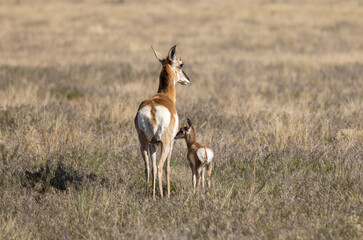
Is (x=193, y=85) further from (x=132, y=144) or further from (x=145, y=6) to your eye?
(x=145, y=6)

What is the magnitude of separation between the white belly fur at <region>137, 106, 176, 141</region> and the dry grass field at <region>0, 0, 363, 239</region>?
2.60 ft

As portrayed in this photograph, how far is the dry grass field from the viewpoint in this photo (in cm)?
566

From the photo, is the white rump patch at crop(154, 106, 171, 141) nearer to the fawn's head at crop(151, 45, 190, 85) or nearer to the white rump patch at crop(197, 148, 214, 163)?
the white rump patch at crop(197, 148, 214, 163)

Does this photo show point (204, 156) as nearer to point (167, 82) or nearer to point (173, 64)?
point (167, 82)

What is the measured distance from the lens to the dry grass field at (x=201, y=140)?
223 inches

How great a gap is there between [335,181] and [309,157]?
1.24 meters

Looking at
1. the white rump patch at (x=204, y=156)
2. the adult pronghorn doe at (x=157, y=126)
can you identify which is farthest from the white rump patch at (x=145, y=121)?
the white rump patch at (x=204, y=156)

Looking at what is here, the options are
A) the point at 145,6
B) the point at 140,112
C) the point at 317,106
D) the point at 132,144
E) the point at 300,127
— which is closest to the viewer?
the point at 140,112

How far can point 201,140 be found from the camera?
925cm

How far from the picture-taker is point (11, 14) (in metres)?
39.8

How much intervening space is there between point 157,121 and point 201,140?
308cm

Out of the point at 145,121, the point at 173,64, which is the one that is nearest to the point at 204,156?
the point at 145,121

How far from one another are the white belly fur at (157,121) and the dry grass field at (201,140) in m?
0.79

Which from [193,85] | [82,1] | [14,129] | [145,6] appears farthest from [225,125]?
[82,1]
